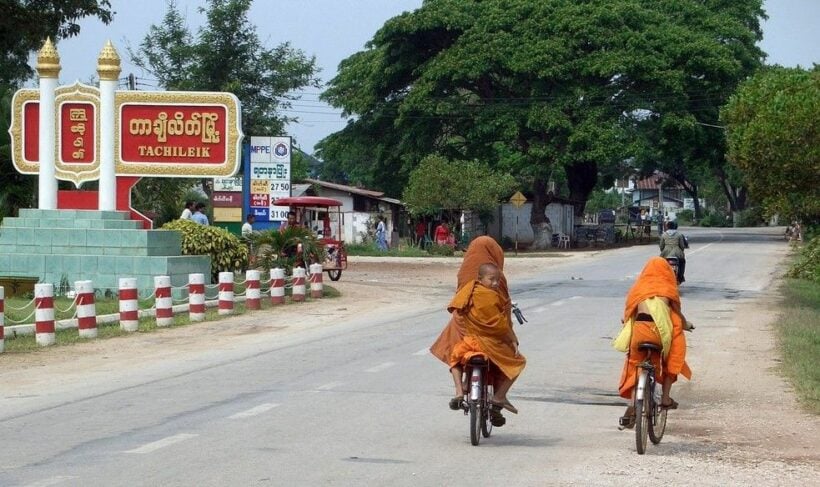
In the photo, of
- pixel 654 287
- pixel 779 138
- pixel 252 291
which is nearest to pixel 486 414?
pixel 654 287

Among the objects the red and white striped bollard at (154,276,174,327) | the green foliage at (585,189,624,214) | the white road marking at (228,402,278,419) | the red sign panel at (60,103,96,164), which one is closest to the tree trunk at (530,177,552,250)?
the red sign panel at (60,103,96,164)

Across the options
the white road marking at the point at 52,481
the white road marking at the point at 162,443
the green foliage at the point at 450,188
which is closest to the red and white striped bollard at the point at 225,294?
the white road marking at the point at 162,443

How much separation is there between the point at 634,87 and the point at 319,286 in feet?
114

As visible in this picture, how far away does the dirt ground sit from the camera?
10.6 metres

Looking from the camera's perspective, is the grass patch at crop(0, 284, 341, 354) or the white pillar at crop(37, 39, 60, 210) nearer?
the grass patch at crop(0, 284, 341, 354)

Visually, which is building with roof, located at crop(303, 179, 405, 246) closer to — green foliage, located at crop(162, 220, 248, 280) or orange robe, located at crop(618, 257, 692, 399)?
green foliage, located at crop(162, 220, 248, 280)

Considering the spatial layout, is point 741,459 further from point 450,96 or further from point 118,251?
point 450,96

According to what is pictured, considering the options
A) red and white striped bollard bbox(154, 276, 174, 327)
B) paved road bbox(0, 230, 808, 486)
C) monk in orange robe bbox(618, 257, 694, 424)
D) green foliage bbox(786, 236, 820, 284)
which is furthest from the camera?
green foliage bbox(786, 236, 820, 284)

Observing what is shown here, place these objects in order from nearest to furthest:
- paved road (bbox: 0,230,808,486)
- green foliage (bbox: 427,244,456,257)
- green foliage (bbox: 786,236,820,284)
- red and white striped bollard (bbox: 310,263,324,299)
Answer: paved road (bbox: 0,230,808,486) → red and white striped bollard (bbox: 310,263,324,299) → green foliage (bbox: 786,236,820,284) → green foliage (bbox: 427,244,456,257)

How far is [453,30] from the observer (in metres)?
59.2

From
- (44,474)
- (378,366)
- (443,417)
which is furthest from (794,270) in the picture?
(44,474)

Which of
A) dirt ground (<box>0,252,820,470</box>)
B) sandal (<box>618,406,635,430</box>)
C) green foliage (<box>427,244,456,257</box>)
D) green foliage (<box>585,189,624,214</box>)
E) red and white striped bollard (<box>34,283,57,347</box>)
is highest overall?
green foliage (<box>585,189,624,214</box>)

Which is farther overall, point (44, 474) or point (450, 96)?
point (450, 96)

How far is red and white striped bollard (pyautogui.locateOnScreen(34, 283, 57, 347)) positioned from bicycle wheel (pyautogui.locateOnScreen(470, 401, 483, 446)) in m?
10.00
